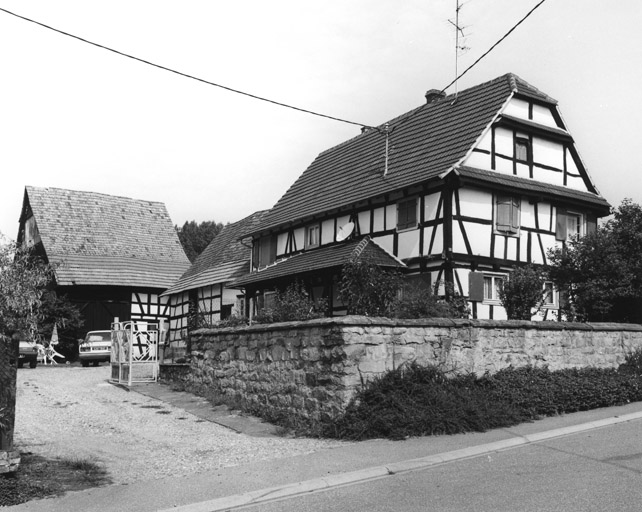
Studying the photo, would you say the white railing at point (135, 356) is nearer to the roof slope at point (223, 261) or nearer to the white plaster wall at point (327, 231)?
the white plaster wall at point (327, 231)

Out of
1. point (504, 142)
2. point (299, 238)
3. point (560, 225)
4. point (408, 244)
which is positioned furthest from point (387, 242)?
point (560, 225)

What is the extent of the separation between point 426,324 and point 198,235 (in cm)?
6181

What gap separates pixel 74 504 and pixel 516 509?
4.36m

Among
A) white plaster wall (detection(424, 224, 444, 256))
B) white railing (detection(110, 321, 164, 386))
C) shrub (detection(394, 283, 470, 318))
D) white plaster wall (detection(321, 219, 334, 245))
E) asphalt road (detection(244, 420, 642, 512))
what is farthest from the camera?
white plaster wall (detection(321, 219, 334, 245))

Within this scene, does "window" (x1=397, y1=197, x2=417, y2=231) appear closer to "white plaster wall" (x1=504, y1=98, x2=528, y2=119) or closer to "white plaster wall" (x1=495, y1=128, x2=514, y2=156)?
"white plaster wall" (x1=495, y1=128, x2=514, y2=156)

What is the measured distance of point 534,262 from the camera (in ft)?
70.3

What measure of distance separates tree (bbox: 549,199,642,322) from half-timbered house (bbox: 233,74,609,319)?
108cm

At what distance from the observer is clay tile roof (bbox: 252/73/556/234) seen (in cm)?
2100

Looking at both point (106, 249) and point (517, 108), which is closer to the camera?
point (517, 108)

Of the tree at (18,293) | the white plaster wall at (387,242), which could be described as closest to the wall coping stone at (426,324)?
the tree at (18,293)

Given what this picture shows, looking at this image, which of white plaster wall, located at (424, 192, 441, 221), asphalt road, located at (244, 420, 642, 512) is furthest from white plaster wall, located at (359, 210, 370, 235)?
asphalt road, located at (244, 420, 642, 512)

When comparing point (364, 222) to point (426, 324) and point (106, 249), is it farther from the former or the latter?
point (106, 249)

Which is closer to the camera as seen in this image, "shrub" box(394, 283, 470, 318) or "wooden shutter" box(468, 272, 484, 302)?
"shrub" box(394, 283, 470, 318)

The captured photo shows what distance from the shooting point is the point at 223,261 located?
33281 mm
